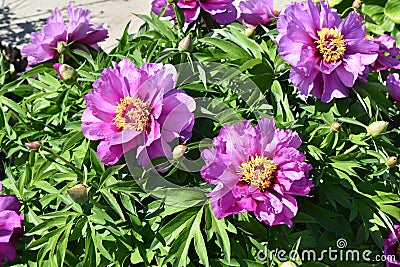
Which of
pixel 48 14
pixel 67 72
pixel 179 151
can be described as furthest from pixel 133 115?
pixel 48 14

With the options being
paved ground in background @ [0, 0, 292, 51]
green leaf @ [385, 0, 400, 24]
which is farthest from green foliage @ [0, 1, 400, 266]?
paved ground in background @ [0, 0, 292, 51]

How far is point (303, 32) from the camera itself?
4.13ft

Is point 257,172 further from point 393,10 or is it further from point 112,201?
point 393,10

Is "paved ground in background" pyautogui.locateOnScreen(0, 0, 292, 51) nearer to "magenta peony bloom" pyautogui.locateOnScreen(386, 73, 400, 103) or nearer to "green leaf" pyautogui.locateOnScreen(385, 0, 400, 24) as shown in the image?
"green leaf" pyautogui.locateOnScreen(385, 0, 400, 24)

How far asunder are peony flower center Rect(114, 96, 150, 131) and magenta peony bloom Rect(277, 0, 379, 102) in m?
0.33

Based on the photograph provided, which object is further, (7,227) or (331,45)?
(331,45)

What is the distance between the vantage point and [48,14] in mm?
4219

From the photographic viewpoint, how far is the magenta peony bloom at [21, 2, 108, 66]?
1489 millimetres

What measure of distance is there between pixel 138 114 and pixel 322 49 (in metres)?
0.44

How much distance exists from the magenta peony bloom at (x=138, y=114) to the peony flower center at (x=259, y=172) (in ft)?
0.45

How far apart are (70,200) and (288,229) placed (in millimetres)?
464

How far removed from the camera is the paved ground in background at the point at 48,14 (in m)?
3.97

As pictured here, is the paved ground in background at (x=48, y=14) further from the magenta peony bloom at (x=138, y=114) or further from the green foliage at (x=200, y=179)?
the magenta peony bloom at (x=138, y=114)

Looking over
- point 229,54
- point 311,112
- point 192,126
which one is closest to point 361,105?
point 311,112
